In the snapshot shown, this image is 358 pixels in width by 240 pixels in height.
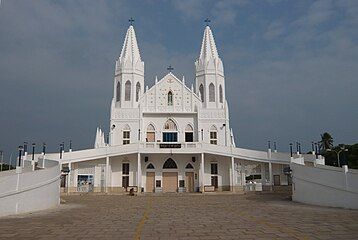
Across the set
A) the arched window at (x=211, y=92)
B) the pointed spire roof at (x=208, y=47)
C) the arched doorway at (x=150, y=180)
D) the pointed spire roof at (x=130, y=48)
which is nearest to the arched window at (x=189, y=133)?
the arched window at (x=211, y=92)

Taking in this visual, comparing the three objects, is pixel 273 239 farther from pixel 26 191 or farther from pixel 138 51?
pixel 138 51

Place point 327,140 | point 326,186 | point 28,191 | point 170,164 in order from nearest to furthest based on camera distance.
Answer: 1. point 28,191
2. point 326,186
3. point 170,164
4. point 327,140

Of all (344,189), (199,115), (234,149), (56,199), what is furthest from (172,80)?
(344,189)

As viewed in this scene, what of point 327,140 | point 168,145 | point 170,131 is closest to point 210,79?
point 170,131

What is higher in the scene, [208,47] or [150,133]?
[208,47]

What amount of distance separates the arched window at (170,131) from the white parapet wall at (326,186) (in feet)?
62.3

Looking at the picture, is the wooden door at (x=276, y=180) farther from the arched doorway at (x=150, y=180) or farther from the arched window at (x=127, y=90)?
the arched window at (x=127, y=90)

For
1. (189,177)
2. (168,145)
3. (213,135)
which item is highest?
(213,135)

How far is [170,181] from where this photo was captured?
1400 inches

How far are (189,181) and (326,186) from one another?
808 inches

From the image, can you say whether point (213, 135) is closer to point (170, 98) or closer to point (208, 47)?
point (170, 98)

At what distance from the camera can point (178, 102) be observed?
38.9m

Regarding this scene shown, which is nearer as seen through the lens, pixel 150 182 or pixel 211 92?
pixel 150 182

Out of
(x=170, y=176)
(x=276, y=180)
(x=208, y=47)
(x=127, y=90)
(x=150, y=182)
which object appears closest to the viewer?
(x=276, y=180)
